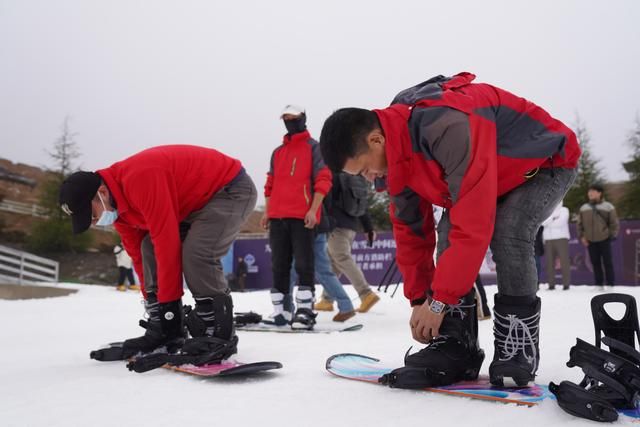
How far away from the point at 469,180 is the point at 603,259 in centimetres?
739

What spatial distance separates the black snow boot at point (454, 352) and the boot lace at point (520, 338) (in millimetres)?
159

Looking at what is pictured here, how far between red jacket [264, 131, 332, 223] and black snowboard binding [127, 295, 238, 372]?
1.68 m

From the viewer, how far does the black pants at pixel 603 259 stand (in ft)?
26.0

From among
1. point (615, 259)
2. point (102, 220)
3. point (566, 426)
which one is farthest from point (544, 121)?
point (615, 259)

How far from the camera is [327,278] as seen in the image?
5090mm

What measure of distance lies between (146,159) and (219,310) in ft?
2.94

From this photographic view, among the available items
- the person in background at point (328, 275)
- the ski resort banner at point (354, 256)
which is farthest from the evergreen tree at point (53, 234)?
the person in background at point (328, 275)

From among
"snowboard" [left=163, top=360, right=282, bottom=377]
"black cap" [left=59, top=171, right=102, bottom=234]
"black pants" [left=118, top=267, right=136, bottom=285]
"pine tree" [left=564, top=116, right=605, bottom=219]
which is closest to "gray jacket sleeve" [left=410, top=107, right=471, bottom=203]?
"snowboard" [left=163, top=360, right=282, bottom=377]

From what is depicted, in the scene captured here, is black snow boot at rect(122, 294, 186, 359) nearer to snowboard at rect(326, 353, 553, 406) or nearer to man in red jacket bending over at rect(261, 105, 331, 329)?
snowboard at rect(326, 353, 553, 406)

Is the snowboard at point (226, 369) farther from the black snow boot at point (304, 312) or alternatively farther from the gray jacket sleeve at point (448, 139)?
the black snow boot at point (304, 312)

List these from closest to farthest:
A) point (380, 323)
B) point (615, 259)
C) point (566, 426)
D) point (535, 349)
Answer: point (566, 426) → point (535, 349) → point (380, 323) → point (615, 259)

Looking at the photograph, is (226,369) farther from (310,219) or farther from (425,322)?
(310,219)

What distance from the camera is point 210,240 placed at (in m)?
2.82

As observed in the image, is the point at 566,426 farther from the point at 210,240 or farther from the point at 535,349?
the point at 210,240
